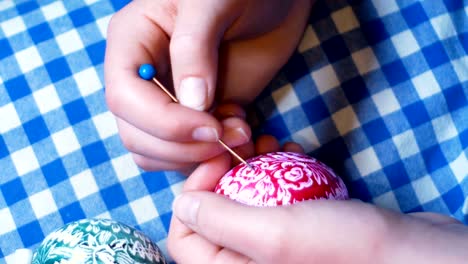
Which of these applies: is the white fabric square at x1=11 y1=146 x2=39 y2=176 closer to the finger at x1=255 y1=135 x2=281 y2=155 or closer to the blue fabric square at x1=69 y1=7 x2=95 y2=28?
the blue fabric square at x1=69 y1=7 x2=95 y2=28

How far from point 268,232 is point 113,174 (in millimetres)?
435

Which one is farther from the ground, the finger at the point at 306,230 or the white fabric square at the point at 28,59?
the finger at the point at 306,230

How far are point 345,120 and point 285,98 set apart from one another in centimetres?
11

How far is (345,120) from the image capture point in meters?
1.04

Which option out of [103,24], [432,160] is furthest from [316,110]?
[103,24]

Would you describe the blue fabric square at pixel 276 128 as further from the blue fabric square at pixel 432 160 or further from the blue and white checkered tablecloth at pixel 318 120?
the blue fabric square at pixel 432 160

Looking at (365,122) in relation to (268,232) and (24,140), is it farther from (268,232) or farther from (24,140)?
(24,140)

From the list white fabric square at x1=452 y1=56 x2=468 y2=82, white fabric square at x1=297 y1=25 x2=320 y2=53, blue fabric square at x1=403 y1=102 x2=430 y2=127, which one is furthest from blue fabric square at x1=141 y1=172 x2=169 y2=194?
white fabric square at x1=452 y1=56 x2=468 y2=82

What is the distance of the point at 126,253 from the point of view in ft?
2.61

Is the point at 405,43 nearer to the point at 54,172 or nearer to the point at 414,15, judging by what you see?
the point at 414,15

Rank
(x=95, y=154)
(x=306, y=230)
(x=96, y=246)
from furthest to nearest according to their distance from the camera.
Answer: (x=95, y=154)
(x=96, y=246)
(x=306, y=230)

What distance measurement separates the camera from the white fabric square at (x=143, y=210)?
102cm

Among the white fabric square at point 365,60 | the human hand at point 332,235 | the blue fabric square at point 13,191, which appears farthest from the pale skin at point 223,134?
the blue fabric square at point 13,191

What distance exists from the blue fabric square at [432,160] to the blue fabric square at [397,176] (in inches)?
1.7
